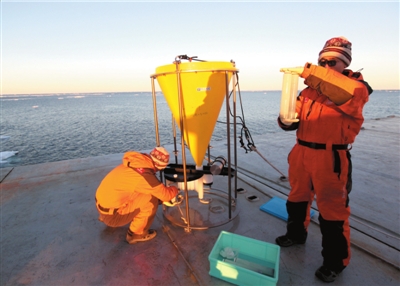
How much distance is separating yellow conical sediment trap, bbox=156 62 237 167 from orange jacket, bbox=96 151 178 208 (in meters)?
0.61

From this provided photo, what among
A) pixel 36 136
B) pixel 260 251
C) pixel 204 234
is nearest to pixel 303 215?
pixel 260 251

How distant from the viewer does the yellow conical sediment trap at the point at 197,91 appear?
243 centimetres

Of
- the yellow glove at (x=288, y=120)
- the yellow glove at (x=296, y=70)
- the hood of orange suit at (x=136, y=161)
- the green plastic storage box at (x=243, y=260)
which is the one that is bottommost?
the green plastic storage box at (x=243, y=260)

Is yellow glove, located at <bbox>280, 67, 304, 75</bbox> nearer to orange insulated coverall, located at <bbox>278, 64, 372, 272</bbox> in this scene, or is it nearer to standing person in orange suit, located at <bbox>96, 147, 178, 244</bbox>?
orange insulated coverall, located at <bbox>278, 64, 372, 272</bbox>

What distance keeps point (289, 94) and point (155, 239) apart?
216 centimetres

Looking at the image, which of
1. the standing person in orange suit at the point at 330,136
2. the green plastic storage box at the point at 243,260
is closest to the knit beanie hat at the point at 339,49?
the standing person in orange suit at the point at 330,136

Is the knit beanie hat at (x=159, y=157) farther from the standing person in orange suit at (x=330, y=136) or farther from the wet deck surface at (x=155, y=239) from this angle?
the standing person in orange suit at (x=330, y=136)

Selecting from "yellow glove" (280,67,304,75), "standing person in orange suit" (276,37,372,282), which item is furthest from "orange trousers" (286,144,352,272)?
"yellow glove" (280,67,304,75)

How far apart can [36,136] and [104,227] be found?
16.9m

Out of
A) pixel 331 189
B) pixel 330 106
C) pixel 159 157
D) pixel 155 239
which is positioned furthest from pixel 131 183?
pixel 330 106

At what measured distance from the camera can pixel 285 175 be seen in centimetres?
459

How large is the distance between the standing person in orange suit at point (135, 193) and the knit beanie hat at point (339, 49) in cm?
182

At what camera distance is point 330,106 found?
1886mm

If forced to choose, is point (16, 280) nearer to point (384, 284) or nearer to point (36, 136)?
point (384, 284)
